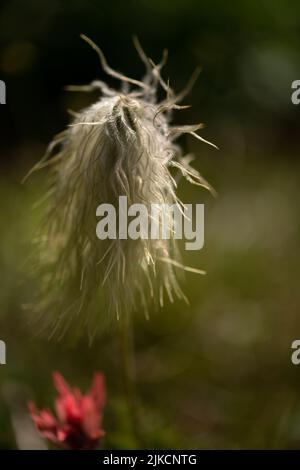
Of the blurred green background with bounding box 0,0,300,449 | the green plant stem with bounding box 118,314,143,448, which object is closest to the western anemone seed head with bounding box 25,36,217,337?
the green plant stem with bounding box 118,314,143,448

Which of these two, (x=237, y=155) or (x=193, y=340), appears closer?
(x=193, y=340)

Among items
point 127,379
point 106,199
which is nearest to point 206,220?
point 127,379

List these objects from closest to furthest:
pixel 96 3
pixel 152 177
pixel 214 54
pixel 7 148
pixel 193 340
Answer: pixel 152 177, pixel 193 340, pixel 214 54, pixel 7 148, pixel 96 3

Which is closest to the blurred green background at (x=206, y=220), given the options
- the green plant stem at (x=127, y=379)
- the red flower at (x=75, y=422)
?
the green plant stem at (x=127, y=379)

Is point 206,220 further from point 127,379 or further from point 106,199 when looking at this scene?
point 106,199

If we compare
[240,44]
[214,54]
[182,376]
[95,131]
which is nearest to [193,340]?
[182,376]

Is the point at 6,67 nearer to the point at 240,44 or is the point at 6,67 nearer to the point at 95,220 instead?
the point at 240,44

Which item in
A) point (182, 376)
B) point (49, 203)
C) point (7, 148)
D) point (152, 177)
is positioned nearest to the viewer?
point (152, 177)

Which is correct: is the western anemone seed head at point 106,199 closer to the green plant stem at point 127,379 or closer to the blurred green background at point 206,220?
the green plant stem at point 127,379
